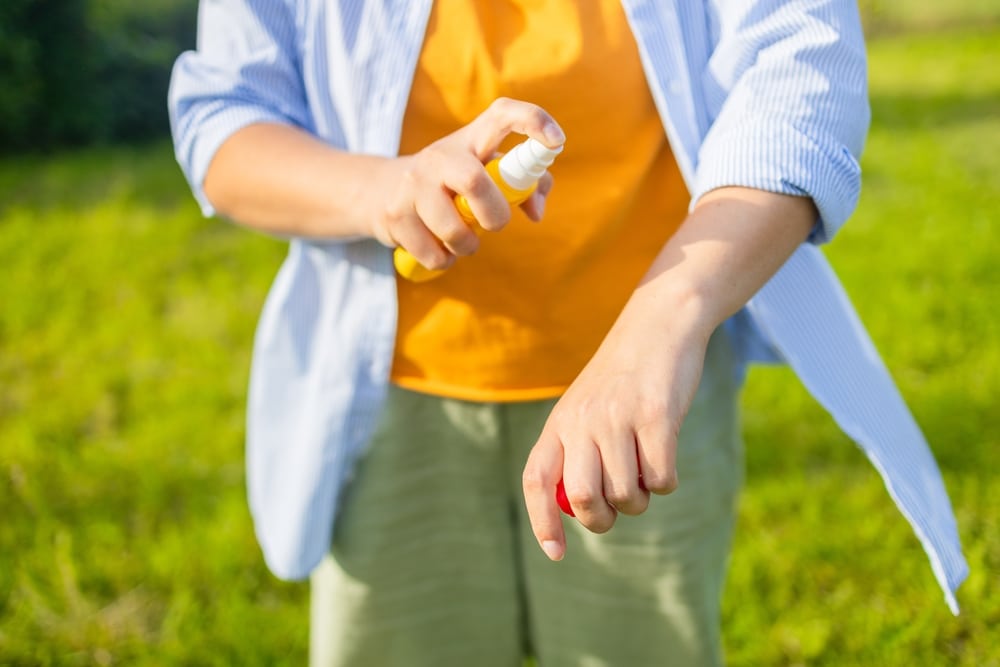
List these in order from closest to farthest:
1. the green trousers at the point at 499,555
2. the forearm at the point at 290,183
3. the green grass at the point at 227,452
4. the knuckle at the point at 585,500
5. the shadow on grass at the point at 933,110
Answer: the knuckle at the point at 585,500 → the forearm at the point at 290,183 → the green trousers at the point at 499,555 → the green grass at the point at 227,452 → the shadow on grass at the point at 933,110

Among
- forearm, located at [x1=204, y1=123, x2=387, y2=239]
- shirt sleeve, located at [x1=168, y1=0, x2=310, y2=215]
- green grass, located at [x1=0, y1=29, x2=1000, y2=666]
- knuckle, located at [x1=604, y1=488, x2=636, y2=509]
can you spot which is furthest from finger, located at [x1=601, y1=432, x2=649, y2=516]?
green grass, located at [x1=0, y1=29, x2=1000, y2=666]

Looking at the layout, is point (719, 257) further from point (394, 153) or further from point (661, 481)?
point (394, 153)

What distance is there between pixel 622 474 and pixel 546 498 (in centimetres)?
5

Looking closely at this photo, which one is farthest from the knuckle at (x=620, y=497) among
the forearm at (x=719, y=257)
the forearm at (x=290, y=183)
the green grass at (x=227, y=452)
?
the green grass at (x=227, y=452)

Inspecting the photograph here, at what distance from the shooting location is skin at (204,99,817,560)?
1.90 ft

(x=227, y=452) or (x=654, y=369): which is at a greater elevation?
(x=654, y=369)

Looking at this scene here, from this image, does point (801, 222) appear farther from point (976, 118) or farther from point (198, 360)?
point (976, 118)

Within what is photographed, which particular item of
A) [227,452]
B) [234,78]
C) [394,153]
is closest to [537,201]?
[394,153]

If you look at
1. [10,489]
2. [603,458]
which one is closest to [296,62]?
[603,458]

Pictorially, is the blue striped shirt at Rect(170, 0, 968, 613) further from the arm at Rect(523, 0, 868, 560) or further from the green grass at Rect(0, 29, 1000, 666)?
the green grass at Rect(0, 29, 1000, 666)

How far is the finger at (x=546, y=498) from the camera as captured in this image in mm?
579

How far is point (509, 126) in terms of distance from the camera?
651 millimetres

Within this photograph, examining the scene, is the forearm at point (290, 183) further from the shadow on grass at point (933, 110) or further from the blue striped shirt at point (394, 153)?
the shadow on grass at point (933, 110)

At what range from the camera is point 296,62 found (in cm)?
95
